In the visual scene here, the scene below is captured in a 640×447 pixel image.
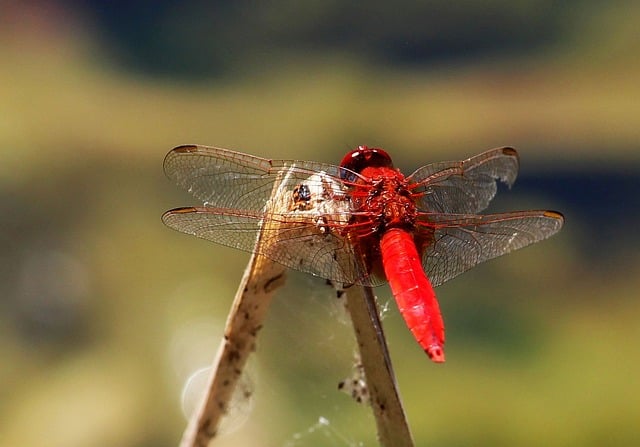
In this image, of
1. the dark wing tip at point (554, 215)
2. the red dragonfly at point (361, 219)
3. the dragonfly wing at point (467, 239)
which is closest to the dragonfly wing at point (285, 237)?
the red dragonfly at point (361, 219)

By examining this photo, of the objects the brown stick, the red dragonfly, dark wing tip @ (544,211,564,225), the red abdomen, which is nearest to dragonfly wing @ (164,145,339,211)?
the red dragonfly

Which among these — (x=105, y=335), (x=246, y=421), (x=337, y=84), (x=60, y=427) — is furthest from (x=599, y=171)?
(x=60, y=427)

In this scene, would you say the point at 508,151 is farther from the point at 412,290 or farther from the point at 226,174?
the point at 226,174

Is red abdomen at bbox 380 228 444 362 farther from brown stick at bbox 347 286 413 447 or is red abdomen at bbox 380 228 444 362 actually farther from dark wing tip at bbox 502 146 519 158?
dark wing tip at bbox 502 146 519 158

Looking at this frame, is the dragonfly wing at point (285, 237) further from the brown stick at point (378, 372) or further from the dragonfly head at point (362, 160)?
the dragonfly head at point (362, 160)

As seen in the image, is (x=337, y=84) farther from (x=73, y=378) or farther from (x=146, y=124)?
(x=73, y=378)

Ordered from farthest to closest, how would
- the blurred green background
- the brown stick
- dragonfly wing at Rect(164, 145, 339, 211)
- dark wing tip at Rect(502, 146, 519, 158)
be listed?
the blurred green background, dark wing tip at Rect(502, 146, 519, 158), dragonfly wing at Rect(164, 145, 339, 211), the brown stick

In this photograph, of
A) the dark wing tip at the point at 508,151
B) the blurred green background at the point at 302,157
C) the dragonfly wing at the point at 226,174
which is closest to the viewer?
the dragonfly wing at the point at 226,174
